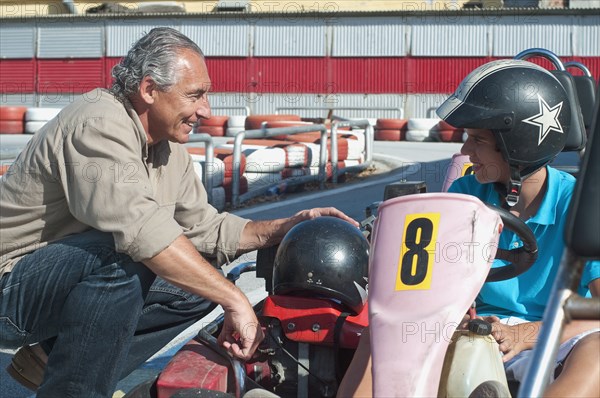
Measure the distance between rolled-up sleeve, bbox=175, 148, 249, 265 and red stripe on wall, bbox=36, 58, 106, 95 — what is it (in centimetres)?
2986

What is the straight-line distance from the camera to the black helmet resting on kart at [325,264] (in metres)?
2.75

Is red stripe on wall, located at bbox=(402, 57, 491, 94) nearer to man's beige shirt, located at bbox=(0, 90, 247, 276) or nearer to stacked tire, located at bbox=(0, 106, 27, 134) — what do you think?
stacked tire, located at bbox=(0, 106, 27, 134)

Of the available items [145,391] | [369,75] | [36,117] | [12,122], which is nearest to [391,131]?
[36,117]

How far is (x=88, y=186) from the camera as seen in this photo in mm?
2734

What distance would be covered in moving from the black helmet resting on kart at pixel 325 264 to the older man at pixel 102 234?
189 mm

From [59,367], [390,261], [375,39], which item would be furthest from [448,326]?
[375,39]

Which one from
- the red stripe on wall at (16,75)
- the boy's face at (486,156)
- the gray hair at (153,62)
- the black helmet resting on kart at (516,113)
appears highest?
the red stripe on wall at (16,75)

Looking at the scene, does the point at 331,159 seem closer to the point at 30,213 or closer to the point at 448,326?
the point at 30,213

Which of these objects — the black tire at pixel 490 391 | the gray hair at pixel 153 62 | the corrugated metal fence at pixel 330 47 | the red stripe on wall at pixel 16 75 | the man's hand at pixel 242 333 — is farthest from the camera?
the red stripe on wall at pixel 16 75

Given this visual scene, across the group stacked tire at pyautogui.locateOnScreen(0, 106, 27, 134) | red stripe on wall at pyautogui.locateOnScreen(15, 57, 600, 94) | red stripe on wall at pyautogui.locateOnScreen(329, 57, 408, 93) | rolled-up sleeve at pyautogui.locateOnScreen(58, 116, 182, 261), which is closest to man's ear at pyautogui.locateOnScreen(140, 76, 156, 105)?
rolled-up sleeve at pyautogui.locateOnScreen(58, 116, 182, 261)

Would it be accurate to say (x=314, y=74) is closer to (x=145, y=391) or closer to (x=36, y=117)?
(x=36, y=117)

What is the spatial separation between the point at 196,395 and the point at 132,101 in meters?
1.04

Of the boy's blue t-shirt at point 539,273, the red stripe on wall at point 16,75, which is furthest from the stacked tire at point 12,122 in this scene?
the boy's blue t-shirt at point 539,273

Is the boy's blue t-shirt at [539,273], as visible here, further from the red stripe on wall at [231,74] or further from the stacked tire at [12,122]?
the red stripe on wall at [231,74]
